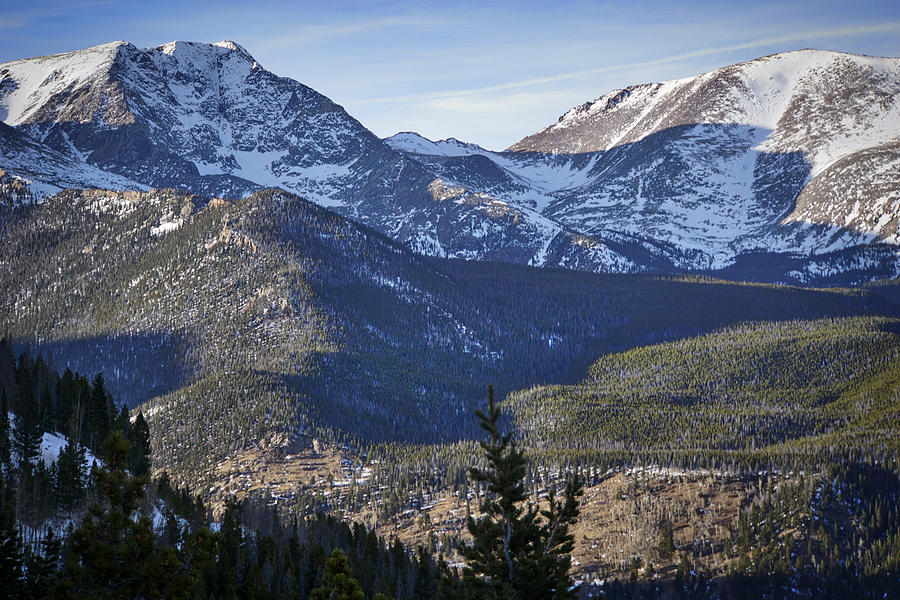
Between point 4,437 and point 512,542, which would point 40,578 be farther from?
point 4,437

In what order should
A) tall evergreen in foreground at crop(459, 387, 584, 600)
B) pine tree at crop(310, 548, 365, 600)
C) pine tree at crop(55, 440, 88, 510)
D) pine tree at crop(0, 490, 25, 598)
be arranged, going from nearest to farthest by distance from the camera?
pine tree at crop(310, 548, 365, 600) < pine tree at crop(0, 490, 25, 598) < tall evergreen in foreground at crop(459, 387, 584, 600) < pine tree at crop(55, 440, 88, 510)

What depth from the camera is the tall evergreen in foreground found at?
4469 cm

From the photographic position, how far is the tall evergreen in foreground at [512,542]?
147 ft

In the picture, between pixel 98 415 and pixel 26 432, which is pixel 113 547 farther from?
pixel 98 415

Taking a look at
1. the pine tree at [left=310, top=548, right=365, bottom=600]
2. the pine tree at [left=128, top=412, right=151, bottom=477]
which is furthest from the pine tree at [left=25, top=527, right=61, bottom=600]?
the pine tree at [left=128, top=412, right=151, bottom=477]

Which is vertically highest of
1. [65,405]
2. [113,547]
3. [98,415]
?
[65,405]

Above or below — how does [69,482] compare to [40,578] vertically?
below

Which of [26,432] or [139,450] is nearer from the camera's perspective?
[26,432]

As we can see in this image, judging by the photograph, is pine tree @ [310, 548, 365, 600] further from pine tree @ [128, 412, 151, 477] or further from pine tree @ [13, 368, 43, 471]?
pine tree @ [128, 412, 151, 477]

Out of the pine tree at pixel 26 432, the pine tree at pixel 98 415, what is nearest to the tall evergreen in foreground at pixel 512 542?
the pine tree at pixel 26 432

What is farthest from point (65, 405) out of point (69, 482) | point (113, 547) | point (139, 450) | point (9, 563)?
point (113, 547)

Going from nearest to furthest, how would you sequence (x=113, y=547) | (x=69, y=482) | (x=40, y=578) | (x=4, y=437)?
(x=113, y=547) < (x=40, y=578) < (x=69, y=482) < (x=4, y=437)

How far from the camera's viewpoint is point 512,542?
153 feet

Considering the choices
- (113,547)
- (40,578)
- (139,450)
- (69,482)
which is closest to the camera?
(113,547)
